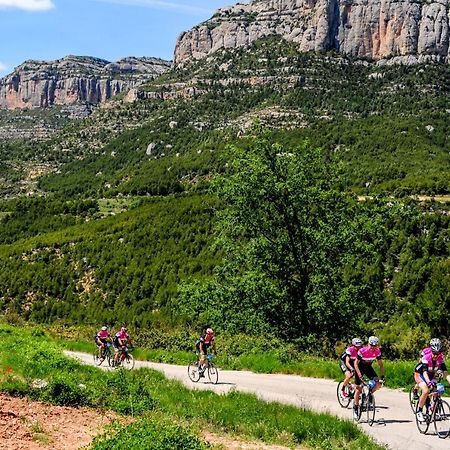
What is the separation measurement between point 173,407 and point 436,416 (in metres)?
5.04

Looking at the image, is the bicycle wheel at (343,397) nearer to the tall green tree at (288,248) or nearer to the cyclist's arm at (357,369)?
the cyclist's arm at (357,369)

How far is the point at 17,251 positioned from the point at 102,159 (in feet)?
267

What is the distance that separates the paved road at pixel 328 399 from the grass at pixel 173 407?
94 cm

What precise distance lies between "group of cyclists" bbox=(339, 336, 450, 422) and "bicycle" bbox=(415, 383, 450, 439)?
9 centimetres

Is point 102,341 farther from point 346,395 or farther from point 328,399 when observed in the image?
point 346,395

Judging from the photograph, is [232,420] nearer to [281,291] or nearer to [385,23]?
[281,291]

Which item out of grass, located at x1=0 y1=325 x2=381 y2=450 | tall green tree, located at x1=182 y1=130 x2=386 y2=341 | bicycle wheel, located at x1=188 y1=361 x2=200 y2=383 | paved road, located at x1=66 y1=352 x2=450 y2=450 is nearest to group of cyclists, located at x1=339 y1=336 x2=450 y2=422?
paved road, located at x1=66 y1=352 x2=450 y2=450

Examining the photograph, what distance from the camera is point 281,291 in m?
20.6

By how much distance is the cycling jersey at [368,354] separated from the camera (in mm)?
10914

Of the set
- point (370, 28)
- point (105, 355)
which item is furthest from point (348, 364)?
point (370, 28)

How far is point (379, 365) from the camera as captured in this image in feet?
35.7

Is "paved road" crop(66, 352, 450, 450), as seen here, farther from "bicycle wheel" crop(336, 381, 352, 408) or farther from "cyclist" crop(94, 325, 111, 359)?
"cyclist" crop(94, 325, 111, 359)

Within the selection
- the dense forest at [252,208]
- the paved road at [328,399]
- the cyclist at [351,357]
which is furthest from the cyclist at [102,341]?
the cyclist at [351,357]

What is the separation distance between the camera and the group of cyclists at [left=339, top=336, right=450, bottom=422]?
987cm
